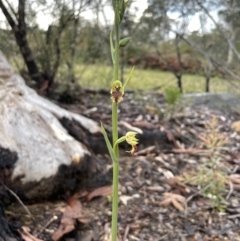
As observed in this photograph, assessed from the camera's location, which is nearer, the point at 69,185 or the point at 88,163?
the point at 69,185

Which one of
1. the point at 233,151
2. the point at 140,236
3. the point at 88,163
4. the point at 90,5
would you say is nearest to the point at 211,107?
the point at 233,151

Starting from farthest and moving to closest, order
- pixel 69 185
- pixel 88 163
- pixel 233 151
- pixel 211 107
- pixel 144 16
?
pixel 144 16, pixel 211 107, pixel 233 151, pixel 88 163, pixel 69 185

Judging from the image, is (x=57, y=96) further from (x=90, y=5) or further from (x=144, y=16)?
(x=144, y=16)

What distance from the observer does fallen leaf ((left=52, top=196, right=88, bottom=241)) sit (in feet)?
7.03

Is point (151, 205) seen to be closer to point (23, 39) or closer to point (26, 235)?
point (26, 235)

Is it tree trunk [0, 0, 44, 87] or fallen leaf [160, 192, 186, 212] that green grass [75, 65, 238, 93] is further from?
fallen leaf [160, 192, 186, 212]

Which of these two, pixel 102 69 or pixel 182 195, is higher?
pixel 102 69

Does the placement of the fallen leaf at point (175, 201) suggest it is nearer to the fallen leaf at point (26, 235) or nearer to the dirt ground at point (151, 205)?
the dirt ground at point (151, 205)

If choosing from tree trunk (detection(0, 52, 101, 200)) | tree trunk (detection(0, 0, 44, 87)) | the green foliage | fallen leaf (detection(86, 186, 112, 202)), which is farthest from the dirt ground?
tree trunk (detection(0, 0, 44, 87))

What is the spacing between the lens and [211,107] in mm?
4691

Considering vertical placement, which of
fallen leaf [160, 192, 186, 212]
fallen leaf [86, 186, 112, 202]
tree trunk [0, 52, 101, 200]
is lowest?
fallen leaf [160, 192, 186, 212]

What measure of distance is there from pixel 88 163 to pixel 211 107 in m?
2.33

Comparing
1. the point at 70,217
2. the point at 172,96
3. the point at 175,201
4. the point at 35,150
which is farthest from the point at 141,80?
the point at 70,217

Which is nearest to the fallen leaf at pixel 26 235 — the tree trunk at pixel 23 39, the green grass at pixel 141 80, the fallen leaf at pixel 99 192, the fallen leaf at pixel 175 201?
the fallen leaf at pixel 99 192
